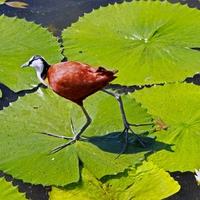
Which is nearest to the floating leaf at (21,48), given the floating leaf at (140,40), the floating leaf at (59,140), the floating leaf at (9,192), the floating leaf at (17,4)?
the floating leaf at (140,40)

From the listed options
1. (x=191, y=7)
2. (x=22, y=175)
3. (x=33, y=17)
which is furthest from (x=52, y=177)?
(x=191, y=7)

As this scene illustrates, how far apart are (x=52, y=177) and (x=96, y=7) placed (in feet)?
7.52

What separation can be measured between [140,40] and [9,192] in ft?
6.06

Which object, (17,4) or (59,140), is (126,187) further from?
(17,4)

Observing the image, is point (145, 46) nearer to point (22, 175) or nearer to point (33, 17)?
point (33, 17)

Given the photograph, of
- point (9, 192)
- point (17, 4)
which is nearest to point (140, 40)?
point (17, 4)

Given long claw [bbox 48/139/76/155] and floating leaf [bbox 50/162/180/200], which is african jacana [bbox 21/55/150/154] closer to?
long claw [bbox 48/139/76/155]

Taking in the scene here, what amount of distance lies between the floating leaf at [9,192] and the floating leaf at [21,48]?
1.05 meters

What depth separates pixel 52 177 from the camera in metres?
3.04

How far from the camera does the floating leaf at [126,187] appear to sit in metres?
2.92

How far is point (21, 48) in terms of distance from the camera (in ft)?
13.6

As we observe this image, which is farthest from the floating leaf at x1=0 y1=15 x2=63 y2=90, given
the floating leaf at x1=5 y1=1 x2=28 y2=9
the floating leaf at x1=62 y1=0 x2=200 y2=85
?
the floating leaf at x1=5 y1=1 x2=28 y2=9

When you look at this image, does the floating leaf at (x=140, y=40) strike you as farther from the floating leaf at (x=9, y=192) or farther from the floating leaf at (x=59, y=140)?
the floating leaf at (x=9, y=192)

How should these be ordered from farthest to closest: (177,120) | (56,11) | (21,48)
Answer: (56,11) < (21,48) < (177,120)
